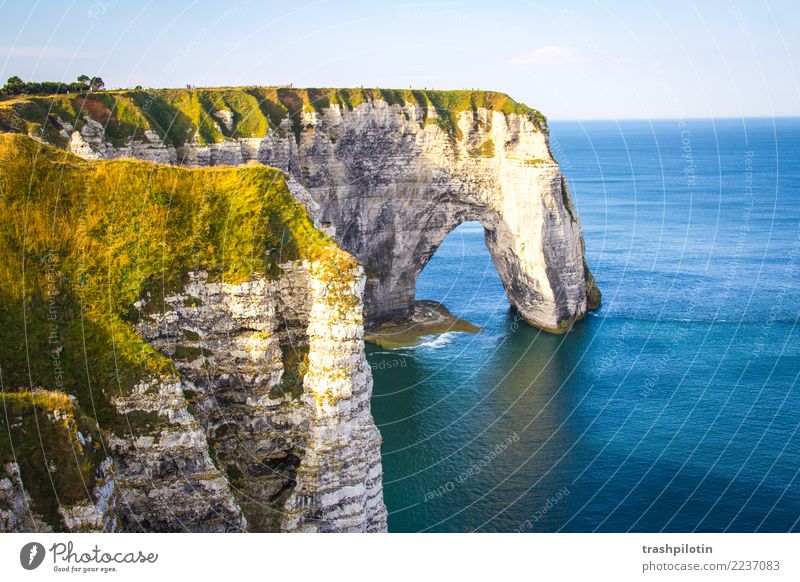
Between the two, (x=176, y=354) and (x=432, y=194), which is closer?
(x=176, y=354)

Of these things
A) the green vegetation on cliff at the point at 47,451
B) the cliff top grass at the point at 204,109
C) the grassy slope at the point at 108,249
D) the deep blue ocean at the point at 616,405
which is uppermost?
the cliff top grass at the point at 204,109

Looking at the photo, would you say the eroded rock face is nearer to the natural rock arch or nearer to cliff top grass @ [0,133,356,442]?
the natural rock arch

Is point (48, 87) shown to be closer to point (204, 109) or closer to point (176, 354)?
point (204, 109)

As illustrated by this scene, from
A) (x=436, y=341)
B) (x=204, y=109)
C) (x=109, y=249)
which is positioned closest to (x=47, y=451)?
(x=109, y=249)

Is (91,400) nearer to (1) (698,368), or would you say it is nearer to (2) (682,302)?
(1) (698,368)

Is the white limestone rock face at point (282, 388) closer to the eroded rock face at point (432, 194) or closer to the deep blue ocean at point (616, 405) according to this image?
the deep blue ocean at point (616, 405)

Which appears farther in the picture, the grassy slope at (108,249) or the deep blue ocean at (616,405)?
the deep blue ocean at (616,405)

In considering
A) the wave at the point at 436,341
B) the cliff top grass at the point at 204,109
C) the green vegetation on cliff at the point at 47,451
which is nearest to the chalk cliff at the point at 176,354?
the green vegetation on cliff at the point at 47,451
